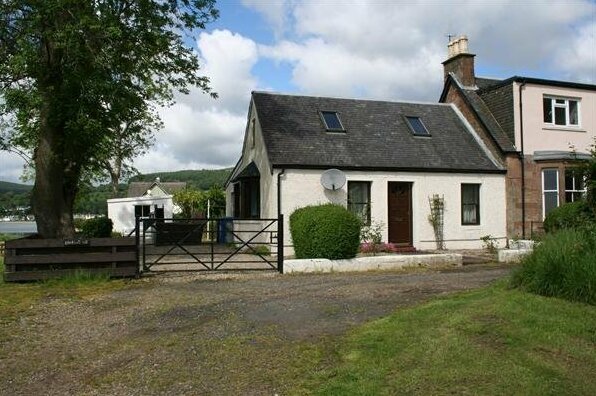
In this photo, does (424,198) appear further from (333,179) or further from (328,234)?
(328,234)

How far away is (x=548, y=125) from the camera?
21094 millimetres

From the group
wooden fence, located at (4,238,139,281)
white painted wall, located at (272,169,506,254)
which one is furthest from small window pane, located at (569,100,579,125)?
wooden fence, located at (4,238,139,281)

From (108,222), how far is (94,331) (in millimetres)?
20621

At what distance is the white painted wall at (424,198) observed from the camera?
17.8 m

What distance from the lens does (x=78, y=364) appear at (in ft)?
19.9

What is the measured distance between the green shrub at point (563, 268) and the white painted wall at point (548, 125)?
42.7 feet

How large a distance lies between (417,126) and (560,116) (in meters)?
6.11

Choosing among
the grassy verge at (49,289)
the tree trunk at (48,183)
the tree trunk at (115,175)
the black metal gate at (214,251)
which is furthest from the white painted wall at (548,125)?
the tree trunk at (115,175)

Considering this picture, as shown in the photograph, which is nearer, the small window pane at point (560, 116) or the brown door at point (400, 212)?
A: the brown door at point (400, 212)

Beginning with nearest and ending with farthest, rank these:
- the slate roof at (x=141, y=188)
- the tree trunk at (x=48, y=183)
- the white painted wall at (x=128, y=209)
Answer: the tree trunk at (x=48, y=183) → the white painted wall at (x=128, y=209) → the slate roof at (x=141, y=188)

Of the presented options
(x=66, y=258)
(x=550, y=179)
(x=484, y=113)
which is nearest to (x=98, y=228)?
(x=66, y=258)

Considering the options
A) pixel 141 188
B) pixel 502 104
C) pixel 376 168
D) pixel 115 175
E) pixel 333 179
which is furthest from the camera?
pixel 141 188

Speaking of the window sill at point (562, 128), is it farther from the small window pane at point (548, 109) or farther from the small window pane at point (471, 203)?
the small window pane at point (471, 203)

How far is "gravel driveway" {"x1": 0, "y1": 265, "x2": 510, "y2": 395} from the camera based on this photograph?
5.47 metres
